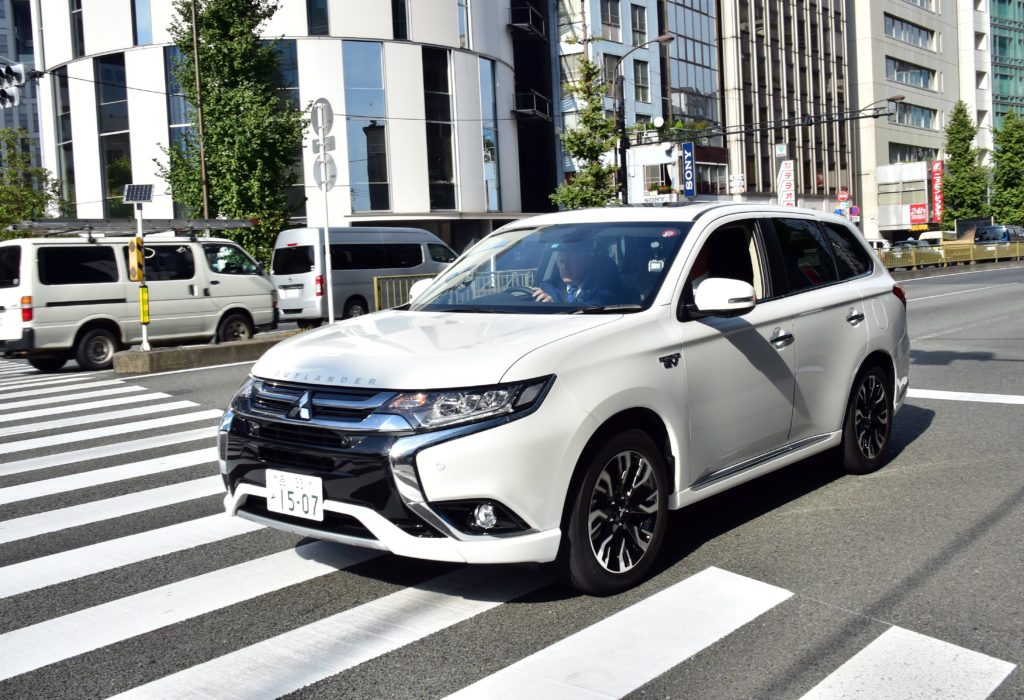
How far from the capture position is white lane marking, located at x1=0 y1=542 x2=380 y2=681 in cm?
406

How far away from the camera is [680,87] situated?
58.3 meters

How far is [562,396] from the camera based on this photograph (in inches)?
162

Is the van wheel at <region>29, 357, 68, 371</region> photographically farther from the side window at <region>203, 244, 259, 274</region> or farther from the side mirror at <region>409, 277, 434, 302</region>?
the side mirror at <region>409, 277, 434, 302</region>

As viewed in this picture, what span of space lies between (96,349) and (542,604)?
1383cm

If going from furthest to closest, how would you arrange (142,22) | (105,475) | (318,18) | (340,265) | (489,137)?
1. (489,137)
2. (318,18)
3. (142,22)
4. (340,265)
5. (105,475)

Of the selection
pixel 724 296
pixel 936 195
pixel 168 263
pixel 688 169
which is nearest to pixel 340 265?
pixel 168 263

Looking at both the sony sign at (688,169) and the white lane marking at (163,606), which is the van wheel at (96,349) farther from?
the sony sign at (688,169)

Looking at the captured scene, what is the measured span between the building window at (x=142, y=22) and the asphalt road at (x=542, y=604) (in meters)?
35.7

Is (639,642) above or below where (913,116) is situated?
below

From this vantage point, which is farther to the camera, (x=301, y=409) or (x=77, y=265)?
(x=77, y=265)

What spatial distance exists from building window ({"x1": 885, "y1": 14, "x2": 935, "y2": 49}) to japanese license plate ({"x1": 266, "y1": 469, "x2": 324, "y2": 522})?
294ft

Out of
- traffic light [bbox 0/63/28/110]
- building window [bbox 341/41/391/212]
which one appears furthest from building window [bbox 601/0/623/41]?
traffic light [bbox 0/63/28/110]

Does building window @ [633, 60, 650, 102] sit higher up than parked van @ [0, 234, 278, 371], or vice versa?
building window @ [633, 60, 650, 102]

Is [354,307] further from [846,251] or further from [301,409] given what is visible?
[301,409]
